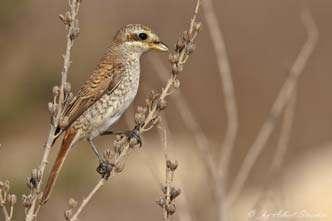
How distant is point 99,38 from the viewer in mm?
9797

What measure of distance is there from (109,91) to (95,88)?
7cm

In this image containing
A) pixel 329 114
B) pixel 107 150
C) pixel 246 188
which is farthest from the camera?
pixel 329 114

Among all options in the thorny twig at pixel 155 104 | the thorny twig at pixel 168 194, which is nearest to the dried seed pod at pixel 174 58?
the thorny twig at pixel 155 104

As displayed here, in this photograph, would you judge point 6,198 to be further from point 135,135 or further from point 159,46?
point 159,46

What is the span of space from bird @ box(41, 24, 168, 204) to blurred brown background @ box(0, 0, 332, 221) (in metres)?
0.14

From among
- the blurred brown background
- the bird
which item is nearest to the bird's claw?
the blurred brown background

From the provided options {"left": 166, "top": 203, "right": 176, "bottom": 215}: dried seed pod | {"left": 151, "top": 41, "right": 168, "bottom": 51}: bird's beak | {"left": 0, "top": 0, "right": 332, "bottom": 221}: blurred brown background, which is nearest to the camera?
{"left": 166, "top": 203, "right": 176, "bottom": 215}: dried seed pod

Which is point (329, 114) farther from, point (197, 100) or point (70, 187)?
point (70, 187)

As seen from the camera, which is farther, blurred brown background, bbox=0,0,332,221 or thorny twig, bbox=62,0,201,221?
blurred brown background, bbox=0,0,332,221

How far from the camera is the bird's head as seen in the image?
4984 millimetres

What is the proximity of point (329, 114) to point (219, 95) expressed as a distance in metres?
2.26

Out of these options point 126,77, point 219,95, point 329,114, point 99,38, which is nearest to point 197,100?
point 219,95

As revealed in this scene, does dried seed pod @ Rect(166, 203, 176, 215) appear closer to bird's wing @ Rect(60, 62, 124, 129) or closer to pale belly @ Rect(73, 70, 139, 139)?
bird's wing @ Rect(60, 62, 124, 129)

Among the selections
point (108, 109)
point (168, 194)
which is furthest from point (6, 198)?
point (108, 109)
